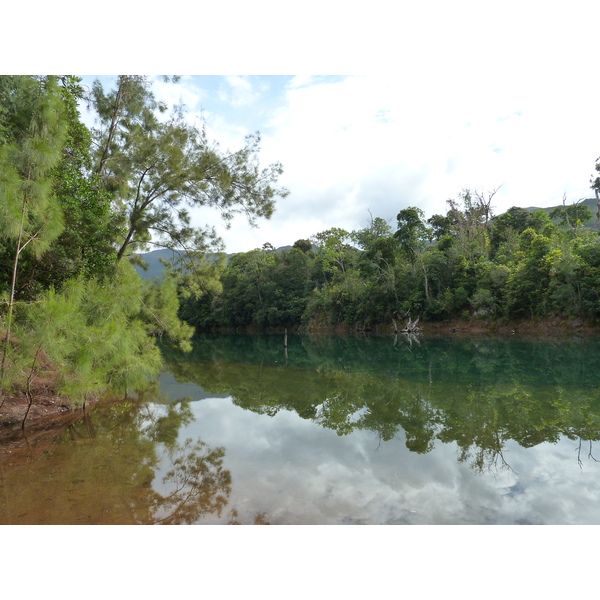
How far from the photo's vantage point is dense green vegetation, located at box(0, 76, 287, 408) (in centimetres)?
522

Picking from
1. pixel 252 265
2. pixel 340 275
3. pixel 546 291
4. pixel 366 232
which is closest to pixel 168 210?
pixel 546 291

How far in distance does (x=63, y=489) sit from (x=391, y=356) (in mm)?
13332

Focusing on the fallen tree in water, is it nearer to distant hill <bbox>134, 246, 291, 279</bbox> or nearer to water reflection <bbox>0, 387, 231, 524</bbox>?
distant hill <bbox>134, 246, 291, 279</bbox>

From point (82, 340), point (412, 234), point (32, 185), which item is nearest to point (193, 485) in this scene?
point (82, 340)

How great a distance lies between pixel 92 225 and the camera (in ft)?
25.7

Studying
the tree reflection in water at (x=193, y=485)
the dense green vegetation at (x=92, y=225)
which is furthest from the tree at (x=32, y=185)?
the tree reflection in water at (x=193, y=485)

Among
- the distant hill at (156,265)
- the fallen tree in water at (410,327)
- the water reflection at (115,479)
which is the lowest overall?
the water reflection at (115,479)

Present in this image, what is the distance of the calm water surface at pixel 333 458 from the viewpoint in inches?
142

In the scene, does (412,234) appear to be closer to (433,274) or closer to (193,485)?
(433,274)

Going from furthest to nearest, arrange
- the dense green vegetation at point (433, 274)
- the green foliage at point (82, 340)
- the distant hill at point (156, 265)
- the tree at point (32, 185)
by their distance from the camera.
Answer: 1. the dense green vegetation at point (433, 274)
2. the distant hill at point (156, 265)
3. the green foliage at point (82, 340)
4. the tree at point (32, 185)

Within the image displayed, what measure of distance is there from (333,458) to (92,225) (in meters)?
6.10

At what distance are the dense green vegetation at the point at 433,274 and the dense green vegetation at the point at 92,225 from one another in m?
2.06

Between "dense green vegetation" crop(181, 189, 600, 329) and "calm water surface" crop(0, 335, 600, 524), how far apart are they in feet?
16.2

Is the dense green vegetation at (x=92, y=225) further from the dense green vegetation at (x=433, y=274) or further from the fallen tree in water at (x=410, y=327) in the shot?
the fallen tree in water at (x=410, y=327)
